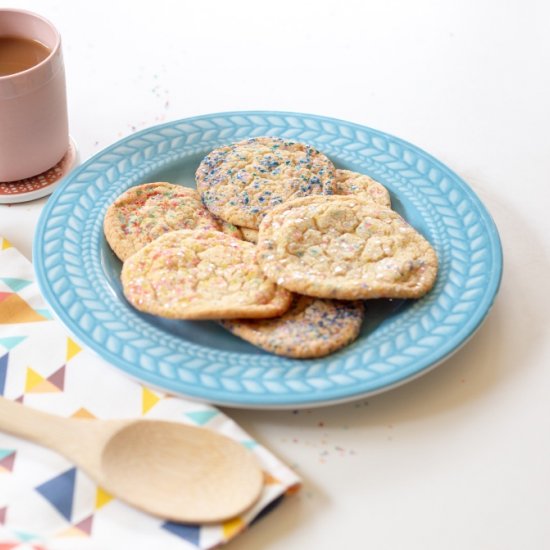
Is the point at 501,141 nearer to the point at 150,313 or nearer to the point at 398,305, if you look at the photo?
the point at 398,305

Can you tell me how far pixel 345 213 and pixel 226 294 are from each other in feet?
0.80

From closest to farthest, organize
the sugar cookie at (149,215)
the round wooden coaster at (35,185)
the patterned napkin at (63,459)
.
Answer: the patterned napkin at (63,459) → the sugar cookie at (149,215) → the round wooden coaster at (35,185)

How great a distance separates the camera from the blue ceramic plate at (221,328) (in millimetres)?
1139

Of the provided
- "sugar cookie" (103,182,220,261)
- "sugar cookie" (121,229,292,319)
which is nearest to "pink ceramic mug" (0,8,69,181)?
"sugar cookie" (103,182,220,261)

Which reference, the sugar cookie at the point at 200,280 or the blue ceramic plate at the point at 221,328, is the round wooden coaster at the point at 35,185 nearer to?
the blue ceramic plate at the point at 221,328

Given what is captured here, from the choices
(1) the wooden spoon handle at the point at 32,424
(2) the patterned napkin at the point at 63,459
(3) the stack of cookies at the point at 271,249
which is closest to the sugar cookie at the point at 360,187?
(3) the stack of cookies at the point at 271,249

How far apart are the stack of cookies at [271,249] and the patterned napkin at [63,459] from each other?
127 mm

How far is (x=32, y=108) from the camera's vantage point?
4.81ft

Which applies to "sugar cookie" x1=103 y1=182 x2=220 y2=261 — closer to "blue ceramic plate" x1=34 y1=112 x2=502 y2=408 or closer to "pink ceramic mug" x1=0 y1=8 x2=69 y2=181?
"blue ceramic plate" x1=34 y1=112 x2=502 y2=408

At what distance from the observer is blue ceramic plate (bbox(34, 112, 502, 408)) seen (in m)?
1.14

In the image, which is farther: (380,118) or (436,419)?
(380,118)

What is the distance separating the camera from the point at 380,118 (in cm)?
182

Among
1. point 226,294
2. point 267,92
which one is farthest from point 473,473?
point 267,92

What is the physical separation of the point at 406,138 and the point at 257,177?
0.45 m
